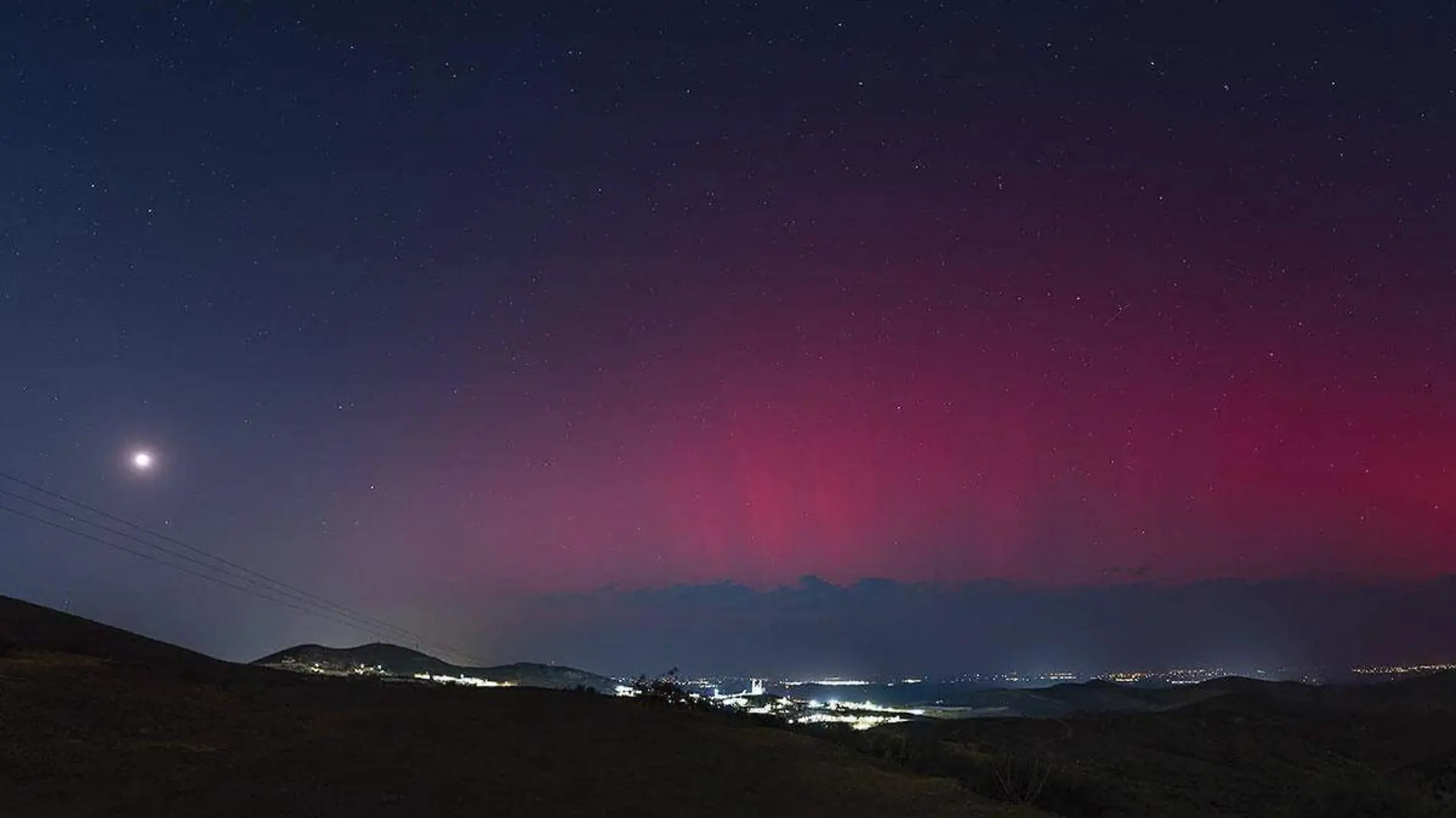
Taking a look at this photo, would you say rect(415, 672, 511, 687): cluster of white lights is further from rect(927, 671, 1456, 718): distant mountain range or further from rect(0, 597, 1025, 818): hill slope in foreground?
rect(927, 671, 1456, 718): distant mountain range

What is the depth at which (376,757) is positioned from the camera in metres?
→ 18.8

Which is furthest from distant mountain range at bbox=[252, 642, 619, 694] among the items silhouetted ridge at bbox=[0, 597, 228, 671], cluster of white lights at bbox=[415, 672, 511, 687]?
silhouetted ridge at bbox=[0, 597, 228, 671]

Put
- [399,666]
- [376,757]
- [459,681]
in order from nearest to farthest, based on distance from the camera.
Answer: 1. [376,757]
2. [459,681]
3. [399,666]

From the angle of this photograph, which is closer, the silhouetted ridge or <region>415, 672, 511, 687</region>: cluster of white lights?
the silhouetted ridge

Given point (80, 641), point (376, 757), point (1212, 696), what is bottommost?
point (1212, 696)

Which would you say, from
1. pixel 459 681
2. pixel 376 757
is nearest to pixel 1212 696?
pixel 459 681

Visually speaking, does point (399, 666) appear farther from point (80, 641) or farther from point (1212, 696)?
point (1212, 696)

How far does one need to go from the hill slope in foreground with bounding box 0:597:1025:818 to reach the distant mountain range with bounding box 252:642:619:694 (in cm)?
3292

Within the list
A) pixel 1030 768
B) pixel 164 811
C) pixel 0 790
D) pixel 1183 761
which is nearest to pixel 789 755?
pixel 1030 768

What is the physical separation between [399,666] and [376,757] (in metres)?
63.3

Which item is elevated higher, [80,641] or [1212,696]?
[80,641]

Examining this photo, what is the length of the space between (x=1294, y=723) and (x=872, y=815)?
169 ft

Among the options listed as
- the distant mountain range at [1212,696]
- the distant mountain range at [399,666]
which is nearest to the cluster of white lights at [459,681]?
the distant mountain range at [399,666]

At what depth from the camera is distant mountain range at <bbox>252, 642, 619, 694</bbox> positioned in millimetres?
64000
